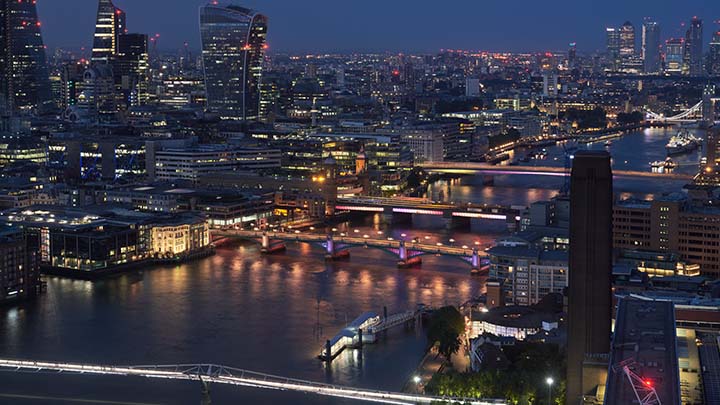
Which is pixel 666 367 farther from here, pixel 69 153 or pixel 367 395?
pixel 69 153

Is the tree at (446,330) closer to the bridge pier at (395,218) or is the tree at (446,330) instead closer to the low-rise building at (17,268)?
the low-rise building at (17,268)

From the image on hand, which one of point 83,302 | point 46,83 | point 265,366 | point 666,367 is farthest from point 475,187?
point 46,83

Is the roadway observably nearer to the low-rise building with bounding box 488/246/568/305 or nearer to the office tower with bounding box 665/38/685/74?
the low-rise building with bounding box 488/246/568/305

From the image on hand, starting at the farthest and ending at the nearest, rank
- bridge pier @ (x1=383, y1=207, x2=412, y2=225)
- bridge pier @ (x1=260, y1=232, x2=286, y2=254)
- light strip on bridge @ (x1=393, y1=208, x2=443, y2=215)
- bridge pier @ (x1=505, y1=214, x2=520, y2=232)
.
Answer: bridge pier @ (x1=383, y1=207, x2=412, y2=225), light strip on bridge @ (x1=393, y1=208, x2=443, y2=215), bridge pier @ (x1=505, y1=214, x2=520, y2=232), bridge pier @ (x1=260, y1=232, x2=286, y2=254)

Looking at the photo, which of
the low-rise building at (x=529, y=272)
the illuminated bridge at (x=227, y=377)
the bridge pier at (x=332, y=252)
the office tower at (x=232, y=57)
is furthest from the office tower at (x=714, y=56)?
the illuminated bridge at (x=227, y=377)

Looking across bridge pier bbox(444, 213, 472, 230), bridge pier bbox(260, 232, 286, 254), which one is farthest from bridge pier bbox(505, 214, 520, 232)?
bridge pier bbox(260, 232, 286, 254)

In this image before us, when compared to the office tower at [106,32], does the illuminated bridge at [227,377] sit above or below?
below

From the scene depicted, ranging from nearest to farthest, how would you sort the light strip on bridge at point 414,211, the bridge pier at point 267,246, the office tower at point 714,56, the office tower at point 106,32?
the bridge pier at point 267,246, the light strip on bridge at point 414,211, the office tower at point 106,32, the office tower at point 714,56

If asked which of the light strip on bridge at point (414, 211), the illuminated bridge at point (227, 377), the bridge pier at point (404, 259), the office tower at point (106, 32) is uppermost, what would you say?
the office tower at point (106, 32)
